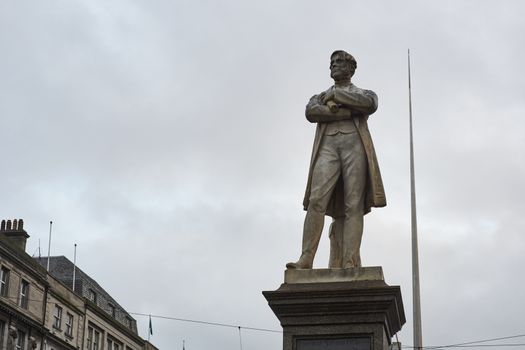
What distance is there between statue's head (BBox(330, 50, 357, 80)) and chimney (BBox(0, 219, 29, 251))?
47.0 m

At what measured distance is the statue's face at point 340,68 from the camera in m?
13.3

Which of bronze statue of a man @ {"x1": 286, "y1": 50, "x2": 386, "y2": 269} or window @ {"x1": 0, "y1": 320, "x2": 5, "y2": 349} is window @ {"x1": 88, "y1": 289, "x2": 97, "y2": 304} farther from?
bronze statue of a man @ {"x1": 286, "y1": 50, "x2": 386, "y2": 269}

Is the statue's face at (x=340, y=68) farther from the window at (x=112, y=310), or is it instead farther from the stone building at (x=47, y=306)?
the window at (x=112, y=310)

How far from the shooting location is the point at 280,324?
11992mm

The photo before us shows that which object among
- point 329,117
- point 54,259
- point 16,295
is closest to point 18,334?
point 16,295

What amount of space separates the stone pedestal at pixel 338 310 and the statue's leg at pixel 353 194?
0.49 meters

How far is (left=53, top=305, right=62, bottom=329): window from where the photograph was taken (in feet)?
201

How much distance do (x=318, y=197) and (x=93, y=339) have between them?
58717 mm

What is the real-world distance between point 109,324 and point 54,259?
688 cm

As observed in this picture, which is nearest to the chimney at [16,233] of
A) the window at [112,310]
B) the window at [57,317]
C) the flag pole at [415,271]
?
the window at [57,317]

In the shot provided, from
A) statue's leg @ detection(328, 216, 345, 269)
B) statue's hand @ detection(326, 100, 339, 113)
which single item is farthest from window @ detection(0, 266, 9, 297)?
statue's hand @ detection(326, 100, 339, 113)

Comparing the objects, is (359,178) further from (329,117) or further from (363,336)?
(363,336)

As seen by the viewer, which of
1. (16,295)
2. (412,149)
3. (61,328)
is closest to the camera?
(412,149)

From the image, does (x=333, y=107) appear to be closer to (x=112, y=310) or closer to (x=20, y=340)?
(x=20, y=340)
